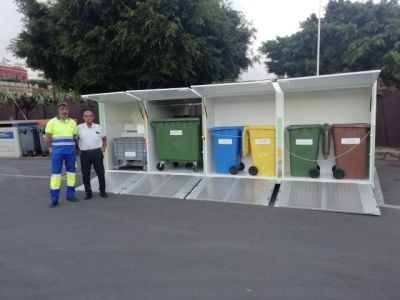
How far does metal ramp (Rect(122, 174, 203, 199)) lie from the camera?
20.5 ft

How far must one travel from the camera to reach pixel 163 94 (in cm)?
708

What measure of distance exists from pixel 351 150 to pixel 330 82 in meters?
1.28

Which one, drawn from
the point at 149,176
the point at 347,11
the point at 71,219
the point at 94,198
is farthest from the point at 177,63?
the point at 347,11

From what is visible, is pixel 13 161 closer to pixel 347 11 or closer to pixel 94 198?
pixel 94 198

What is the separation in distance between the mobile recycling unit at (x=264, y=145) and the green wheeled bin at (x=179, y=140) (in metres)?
0.02

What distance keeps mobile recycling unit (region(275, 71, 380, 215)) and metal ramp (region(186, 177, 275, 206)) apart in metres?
0.29

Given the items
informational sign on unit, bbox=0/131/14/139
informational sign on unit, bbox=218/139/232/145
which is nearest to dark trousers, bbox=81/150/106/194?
informational sign on unit, bbox=218/139/232/145

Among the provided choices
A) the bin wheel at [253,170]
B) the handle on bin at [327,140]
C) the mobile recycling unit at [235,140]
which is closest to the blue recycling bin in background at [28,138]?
the mobile recycling unit at [235,140]

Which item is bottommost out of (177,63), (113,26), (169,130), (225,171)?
(225,171)

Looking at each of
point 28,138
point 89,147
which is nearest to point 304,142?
point 89,147

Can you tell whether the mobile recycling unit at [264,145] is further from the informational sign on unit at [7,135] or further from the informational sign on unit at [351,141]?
the informational sign on unit at [7,135]

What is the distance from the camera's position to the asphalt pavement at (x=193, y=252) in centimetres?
302

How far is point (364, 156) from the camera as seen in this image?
19.6 ft

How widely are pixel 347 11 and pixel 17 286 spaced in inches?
891
